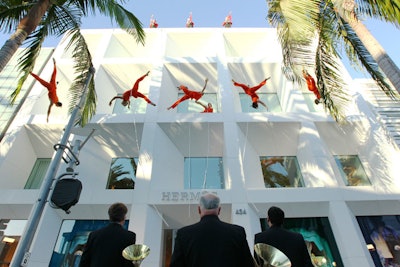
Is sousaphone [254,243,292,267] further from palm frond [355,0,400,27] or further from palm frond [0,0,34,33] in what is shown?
palm frond [0,0,34,33]

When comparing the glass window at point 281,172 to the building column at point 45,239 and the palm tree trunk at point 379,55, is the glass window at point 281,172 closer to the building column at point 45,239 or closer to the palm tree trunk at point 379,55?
the palm tree trunk at point 379,55

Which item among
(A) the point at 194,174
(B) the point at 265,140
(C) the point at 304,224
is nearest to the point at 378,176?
(C) the point at 304,224

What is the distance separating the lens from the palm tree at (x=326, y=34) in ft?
17.5

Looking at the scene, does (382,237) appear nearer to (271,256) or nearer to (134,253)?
(271,256)

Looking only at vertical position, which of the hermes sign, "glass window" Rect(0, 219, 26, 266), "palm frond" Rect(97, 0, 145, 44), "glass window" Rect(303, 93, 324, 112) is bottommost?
"glass window" Rect(0, 219, 26, 266)

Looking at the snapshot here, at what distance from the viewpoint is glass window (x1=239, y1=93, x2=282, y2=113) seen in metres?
12.4

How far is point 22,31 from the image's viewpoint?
213 inches

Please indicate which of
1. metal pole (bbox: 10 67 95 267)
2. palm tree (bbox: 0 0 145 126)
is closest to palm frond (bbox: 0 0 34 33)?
palm tree (bbox: 0 0 145 126)

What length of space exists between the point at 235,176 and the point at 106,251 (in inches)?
243

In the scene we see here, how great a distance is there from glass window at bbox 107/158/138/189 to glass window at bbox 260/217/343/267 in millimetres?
5280

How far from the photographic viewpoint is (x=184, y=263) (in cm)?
225

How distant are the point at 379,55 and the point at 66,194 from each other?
6352 mm

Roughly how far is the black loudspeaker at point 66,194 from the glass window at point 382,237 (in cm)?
925

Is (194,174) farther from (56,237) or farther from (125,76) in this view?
(125,76)
